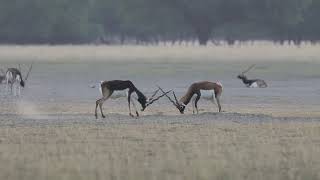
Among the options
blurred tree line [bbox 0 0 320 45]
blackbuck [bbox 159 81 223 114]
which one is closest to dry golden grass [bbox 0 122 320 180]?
blackbuck [bbox 159 81 223 114]

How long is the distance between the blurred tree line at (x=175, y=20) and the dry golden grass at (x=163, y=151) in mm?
74712

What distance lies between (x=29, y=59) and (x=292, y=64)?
49.7 ft

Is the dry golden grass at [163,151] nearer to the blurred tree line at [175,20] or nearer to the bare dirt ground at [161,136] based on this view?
the bare dirt ground at [161,136]

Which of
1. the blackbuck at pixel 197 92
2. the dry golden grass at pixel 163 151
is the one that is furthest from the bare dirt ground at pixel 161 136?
the blackbuck at pixel 197 92

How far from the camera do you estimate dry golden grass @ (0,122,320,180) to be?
51.2ft

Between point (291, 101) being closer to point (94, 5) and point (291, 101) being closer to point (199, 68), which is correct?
point (199, 68)

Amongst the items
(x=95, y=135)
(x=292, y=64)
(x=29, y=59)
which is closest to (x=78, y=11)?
(x=29, y=59)

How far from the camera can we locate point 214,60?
6294cm

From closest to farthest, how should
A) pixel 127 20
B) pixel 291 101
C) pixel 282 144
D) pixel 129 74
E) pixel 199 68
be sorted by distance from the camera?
pixel 282 144 < pixel 291 101 < pixel 129 74 < pixel 199 68 < pixel 127 20

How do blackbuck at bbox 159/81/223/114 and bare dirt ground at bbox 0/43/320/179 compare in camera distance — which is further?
blackbuck at bbox 159/81/223/114

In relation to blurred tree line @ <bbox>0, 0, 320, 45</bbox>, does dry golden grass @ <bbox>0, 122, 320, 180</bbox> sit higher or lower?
lower

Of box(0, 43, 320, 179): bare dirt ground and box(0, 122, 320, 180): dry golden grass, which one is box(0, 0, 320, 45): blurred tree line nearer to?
box(0, 43, 320, 179): bare dirt ground

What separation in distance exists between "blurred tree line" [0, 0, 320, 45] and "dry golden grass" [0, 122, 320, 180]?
74.7m

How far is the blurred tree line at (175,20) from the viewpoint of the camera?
9819 cm
